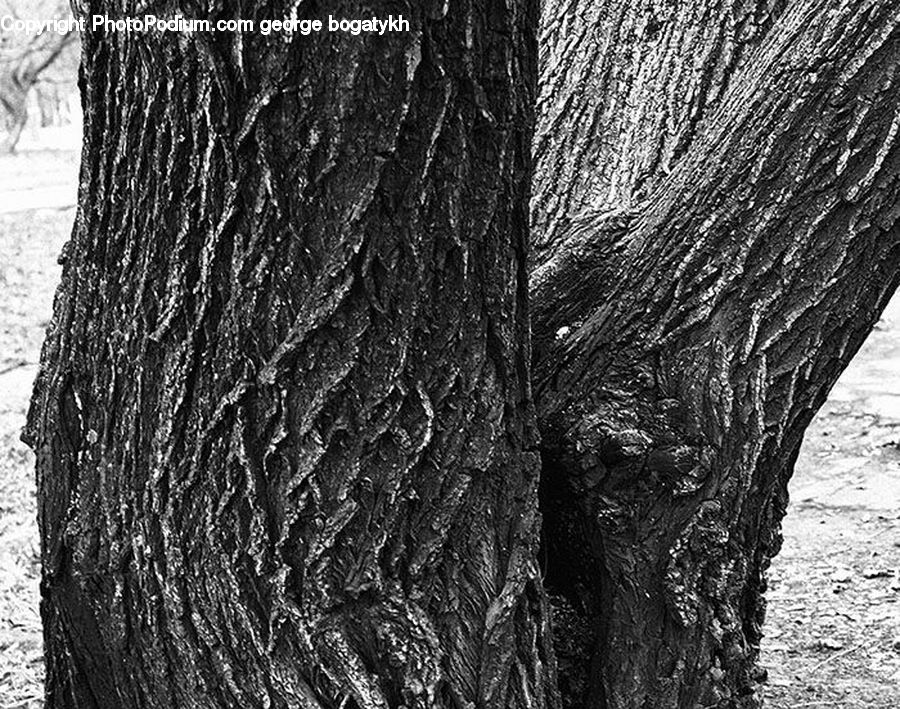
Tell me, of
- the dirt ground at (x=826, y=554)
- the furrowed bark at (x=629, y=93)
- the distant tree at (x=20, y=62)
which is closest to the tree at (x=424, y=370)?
the furrowed bark at (x=629, y=93)

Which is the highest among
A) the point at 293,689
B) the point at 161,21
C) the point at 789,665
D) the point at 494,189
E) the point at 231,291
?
the point at 161,21

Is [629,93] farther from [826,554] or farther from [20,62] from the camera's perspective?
[20,62]

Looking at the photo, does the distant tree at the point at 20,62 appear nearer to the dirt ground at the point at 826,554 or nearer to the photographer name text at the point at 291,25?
the dirt ground at the point at 826,554

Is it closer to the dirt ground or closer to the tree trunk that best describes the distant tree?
the dirt ground

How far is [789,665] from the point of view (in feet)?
12.5

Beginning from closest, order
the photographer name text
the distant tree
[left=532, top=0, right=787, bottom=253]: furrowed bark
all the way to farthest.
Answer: the photographer name text → [left=532, top=0, right=787, bottom=253]: furrowed bark → the distant tree

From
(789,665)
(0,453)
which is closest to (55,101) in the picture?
(0,453)

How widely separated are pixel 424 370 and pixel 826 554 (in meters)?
3.16

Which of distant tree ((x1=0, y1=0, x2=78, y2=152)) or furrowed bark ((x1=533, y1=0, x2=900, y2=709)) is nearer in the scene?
furrowed bark ((x1=533, y1=0, x2=900, y2=709))

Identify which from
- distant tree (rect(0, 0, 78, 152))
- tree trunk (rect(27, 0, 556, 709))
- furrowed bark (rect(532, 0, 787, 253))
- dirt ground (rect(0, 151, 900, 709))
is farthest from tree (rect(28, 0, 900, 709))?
distant tree (rect(0, 0, 78, 152))

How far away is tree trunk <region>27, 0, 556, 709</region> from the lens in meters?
1.82

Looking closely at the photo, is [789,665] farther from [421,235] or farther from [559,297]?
[421,235]

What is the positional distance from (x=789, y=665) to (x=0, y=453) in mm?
3756

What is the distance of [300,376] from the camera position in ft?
6.31
